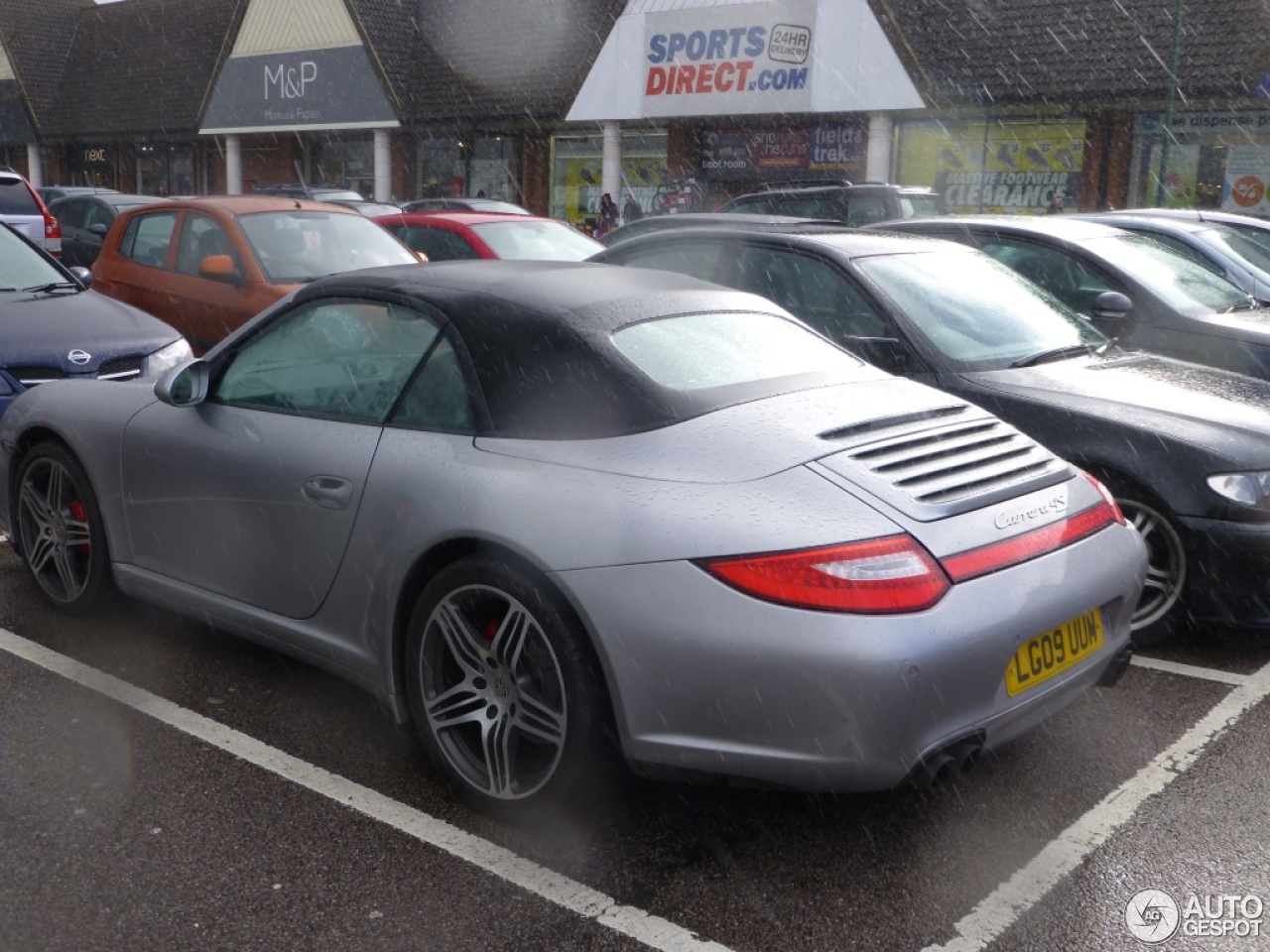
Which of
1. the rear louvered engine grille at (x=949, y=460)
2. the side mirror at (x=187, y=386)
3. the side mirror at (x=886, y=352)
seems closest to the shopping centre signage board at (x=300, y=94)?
the side mirror at (x=886, y=352)

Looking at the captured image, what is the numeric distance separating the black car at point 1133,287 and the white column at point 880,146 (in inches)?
661

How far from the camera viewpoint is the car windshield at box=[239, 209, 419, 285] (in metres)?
9.17

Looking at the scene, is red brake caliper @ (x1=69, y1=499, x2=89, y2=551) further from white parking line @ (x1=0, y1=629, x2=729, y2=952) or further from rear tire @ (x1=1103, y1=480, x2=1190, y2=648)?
rear tire @ (x1=1103, y1=480, x2=1190, y2=648)

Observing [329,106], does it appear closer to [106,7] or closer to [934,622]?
[106,7]

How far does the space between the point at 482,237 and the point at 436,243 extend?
51 centimetres

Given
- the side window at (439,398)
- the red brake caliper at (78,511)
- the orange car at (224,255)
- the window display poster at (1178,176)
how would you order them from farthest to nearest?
the window display poster at (1178,176) → the orange car at (224,255) → the red brake caliper at (78,511) → the side window at (439,398)

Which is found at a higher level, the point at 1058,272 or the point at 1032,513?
the point at 1058,272

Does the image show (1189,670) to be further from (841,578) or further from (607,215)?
(607,215)

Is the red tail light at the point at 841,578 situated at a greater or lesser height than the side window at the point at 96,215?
lesser

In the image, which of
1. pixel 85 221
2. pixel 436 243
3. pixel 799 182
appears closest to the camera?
pixel 436 243

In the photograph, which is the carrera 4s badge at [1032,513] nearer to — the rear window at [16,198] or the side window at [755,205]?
the side window at [755,205]

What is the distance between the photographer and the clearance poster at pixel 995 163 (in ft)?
75.7

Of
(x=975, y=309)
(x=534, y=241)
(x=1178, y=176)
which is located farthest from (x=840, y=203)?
(x=1178, y=176)

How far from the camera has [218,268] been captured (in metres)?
8.66
